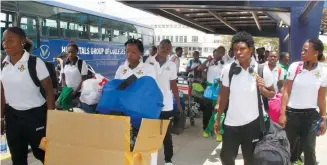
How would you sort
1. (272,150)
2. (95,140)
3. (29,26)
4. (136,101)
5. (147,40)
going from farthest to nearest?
(147,40) < (29,26) < (272,150) < (136,101) < (95,140)

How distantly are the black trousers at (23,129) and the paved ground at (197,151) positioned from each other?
139 cm

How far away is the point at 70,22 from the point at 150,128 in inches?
370

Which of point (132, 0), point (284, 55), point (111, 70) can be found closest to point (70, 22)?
point (111, 70)

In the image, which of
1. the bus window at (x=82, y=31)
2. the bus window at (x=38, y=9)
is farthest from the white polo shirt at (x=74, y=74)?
the bus window at (x=82, y=31)

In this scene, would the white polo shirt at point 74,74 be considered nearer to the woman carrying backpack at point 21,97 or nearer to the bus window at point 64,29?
the woman carrying backpack at point 21,97

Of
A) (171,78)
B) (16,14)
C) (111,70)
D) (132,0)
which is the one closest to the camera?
(171,78)

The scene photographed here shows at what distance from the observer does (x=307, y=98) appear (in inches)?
141

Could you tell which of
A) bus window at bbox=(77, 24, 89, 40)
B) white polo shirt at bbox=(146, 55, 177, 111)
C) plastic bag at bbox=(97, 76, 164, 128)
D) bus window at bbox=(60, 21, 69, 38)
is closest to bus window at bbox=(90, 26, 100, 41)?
bus window at bbox=(77, 24, 89, 40)

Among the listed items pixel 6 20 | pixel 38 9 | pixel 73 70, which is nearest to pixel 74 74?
pixel 73 70

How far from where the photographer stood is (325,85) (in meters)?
3.51

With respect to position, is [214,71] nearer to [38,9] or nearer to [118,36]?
[38,9]

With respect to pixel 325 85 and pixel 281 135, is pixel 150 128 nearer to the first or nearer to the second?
pixel 281 135

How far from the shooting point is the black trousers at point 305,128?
11.8 ft

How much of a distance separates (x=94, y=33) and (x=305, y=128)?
968 cm
